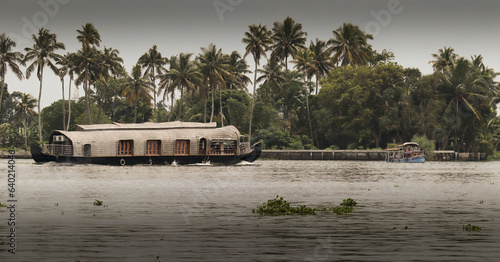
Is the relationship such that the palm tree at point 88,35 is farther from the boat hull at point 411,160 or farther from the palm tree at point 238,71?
the boat hull at point 411,160

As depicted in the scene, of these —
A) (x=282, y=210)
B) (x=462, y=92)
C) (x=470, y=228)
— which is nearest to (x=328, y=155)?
(x=462, y=92)

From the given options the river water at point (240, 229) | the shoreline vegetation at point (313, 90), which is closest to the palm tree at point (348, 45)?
the shoreline vegetation at point (313, 90)

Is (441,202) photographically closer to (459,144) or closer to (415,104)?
(415,104)

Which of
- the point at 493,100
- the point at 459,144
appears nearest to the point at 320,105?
the point at 459,144

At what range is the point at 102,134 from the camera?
65812mm

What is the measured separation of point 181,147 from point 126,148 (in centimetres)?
570

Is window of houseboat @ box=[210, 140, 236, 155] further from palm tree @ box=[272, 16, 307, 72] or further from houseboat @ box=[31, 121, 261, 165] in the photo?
palm tree @ box=[272, 16, 307, 72]

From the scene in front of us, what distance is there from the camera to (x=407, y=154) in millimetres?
91000

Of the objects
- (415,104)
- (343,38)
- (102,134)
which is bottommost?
(102,134)

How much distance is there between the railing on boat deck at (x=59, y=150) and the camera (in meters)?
64.9

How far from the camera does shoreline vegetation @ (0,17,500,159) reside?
326 ft

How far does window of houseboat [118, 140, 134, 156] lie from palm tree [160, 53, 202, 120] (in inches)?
1469

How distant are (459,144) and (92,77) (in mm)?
63007

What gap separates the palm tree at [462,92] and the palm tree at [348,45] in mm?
13903
